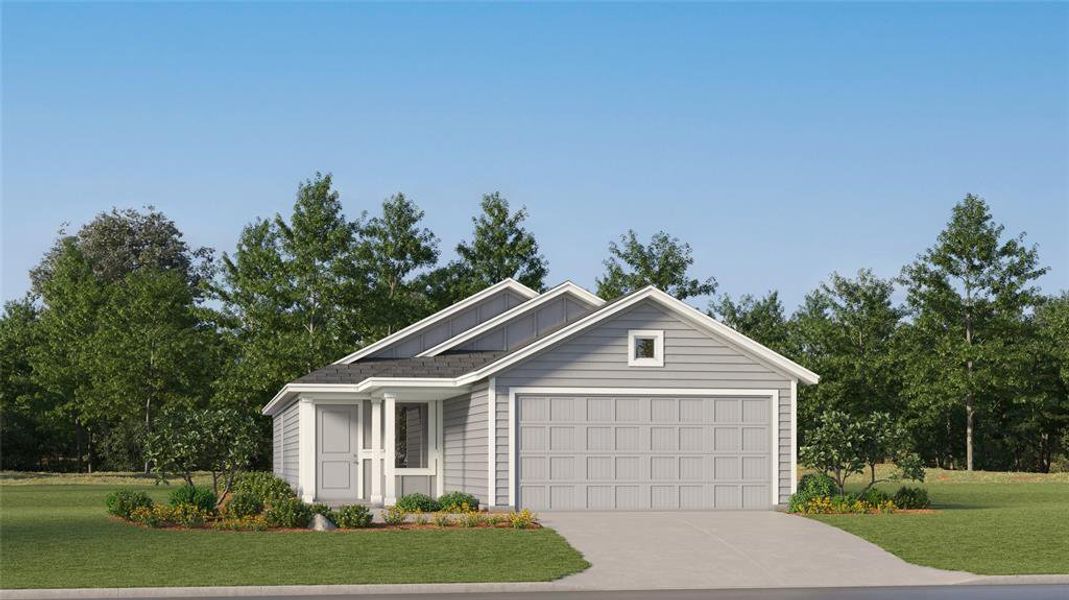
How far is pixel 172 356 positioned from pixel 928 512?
43.1m

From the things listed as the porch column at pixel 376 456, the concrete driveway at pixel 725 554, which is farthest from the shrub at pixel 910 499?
the porch column at pixel 376 456

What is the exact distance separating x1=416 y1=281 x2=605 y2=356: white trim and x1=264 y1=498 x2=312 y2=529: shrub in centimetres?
1139

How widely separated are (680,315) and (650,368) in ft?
4.56

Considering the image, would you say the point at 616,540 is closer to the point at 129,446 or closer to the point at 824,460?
the point at 824,460

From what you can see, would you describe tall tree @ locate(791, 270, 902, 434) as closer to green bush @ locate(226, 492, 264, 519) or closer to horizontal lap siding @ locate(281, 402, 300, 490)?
horizontal lap siding @ locate(281, 402, 300, 490)

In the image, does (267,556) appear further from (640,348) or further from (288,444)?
(288,444)

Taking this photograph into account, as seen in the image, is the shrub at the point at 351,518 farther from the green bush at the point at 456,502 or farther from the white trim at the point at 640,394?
the white trim at the point at 640,394

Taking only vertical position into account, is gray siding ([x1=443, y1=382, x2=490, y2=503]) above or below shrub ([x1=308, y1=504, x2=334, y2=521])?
Result: above

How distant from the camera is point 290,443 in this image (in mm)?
42781

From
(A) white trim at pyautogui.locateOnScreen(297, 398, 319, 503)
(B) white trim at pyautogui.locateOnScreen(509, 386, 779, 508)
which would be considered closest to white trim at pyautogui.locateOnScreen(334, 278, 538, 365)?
(A) white trim at pyautogui.locateOnScreen(297, 398, 319, 503)

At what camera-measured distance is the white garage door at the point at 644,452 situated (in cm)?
3112

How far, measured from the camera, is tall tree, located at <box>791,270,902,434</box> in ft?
217

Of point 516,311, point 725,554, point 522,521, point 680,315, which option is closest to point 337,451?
point 516,311

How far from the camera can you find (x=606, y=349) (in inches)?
1241
